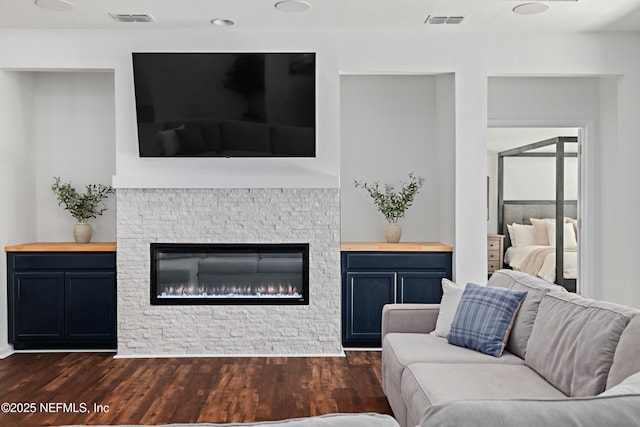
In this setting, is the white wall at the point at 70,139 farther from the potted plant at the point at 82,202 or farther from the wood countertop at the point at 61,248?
the wood countertop at the point at 61,248

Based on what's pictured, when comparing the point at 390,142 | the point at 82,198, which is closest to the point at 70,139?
the point at 82,198

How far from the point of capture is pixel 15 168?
5.17 m

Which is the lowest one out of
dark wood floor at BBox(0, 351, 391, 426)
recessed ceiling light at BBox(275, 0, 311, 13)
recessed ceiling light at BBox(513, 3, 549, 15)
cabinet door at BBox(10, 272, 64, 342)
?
A: dark wood floor at BBox(0, 351, 391, 426)

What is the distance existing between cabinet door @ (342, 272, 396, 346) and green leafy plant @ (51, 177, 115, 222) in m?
2.38

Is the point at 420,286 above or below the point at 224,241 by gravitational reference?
below

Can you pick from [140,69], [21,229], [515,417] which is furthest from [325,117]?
[515,417]

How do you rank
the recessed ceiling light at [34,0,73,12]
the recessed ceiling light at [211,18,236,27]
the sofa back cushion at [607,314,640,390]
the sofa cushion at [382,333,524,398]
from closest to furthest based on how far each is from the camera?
the sofa back cushion at [607,314,640,390] → the sofa cushion at [382,333,524,398] → the recessed ceiling light at [34,0,73,12] → the recessed ceiling light at [211,18,236,27]

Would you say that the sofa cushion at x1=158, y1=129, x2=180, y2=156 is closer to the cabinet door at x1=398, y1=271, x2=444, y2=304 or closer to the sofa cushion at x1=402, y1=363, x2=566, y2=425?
the cabinet door at x1=398, y1=271, x2=444, y2=304

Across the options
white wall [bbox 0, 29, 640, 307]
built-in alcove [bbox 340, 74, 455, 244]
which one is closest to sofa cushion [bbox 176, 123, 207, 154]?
white wall [bbox 0, 29, 640, 307]

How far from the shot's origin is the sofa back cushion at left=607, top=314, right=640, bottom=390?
81.5 inches

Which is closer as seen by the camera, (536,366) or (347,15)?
(536,366)

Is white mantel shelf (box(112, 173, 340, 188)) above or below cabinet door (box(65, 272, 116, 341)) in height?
above

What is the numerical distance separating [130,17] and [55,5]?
535 millimetres

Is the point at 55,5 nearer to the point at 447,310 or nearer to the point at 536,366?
the point at 447,310
